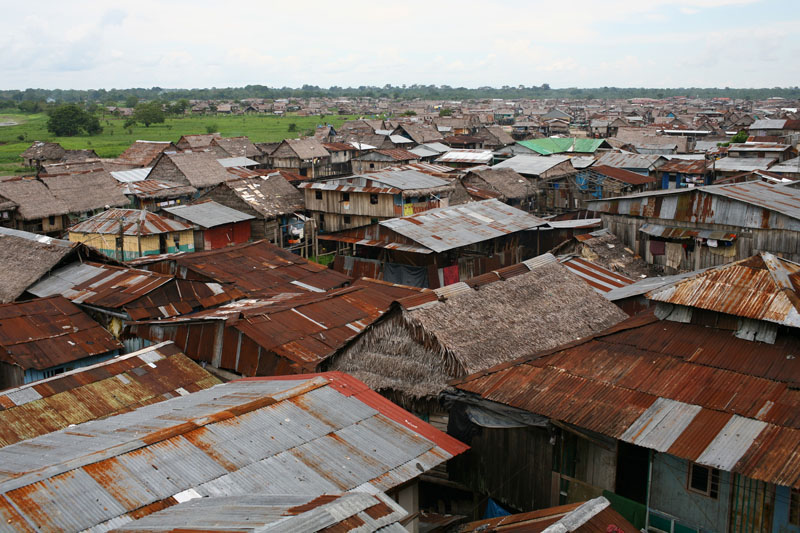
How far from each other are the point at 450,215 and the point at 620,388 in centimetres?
1789

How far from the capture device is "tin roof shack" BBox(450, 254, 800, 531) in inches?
356

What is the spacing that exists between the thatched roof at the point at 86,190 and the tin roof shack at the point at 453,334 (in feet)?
86.2

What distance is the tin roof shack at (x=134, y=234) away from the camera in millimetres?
28781

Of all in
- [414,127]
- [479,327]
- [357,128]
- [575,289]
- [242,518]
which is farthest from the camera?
[357,128]

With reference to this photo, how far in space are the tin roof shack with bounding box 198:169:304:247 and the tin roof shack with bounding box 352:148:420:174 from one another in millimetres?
17501

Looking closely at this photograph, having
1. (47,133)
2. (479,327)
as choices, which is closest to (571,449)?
(479,327)

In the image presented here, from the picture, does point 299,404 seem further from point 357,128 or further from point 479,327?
point 357,128

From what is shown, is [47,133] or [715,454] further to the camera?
[47,133]

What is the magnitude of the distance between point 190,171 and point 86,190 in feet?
24.8

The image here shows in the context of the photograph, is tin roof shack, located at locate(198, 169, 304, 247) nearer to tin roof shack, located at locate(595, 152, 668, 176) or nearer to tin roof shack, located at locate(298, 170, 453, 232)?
tin roof shack, located at locate(298, 170, 453, 232)

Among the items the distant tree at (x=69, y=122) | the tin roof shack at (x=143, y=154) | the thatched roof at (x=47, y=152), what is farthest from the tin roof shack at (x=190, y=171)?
the distant tree at (x=69, y=122)

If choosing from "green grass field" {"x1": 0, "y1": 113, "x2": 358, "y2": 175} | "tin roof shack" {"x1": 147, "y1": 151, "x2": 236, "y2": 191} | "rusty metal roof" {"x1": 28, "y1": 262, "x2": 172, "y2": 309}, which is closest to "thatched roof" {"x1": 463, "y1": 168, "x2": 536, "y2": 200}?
"tin roof shack" {"x1": 147, "y1": 151, "x2": 236, "y2": 191}

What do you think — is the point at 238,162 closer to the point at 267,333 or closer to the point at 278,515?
the point at 267,333

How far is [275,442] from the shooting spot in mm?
9281
